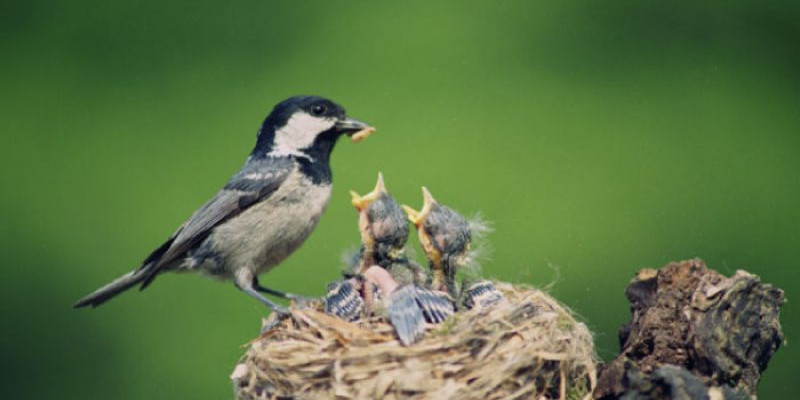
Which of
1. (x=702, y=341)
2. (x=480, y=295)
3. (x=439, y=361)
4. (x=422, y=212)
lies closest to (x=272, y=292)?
(x=422, y=212)

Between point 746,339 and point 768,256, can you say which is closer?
point 746,339

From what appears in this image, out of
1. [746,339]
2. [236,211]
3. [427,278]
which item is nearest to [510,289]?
[427,278]

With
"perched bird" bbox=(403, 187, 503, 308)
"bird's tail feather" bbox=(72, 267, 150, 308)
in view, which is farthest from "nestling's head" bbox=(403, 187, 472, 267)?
"bird's tail feather" bbox=(72, 267, 150, 308)

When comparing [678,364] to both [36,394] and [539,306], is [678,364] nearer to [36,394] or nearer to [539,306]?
[539,306]

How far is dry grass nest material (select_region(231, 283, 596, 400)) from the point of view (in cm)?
208

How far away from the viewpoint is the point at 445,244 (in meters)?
2.52

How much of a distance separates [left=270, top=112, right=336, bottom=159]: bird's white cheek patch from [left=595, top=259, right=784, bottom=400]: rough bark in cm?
127

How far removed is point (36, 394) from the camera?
11.2 feet

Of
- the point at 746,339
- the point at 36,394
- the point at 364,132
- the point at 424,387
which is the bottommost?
the point at 36,394

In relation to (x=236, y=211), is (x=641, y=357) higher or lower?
lower

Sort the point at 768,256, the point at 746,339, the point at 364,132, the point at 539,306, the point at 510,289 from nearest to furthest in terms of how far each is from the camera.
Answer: the point at 746,339, the point at 539,306, the point at 510,289, the point at 364,132, the point at 768,256

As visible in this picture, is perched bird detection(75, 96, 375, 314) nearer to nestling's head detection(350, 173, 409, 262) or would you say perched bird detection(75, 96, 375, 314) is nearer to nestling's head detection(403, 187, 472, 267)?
nestling's head detection(350, 173, 409, 262)

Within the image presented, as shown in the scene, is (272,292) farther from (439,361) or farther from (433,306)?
(439,361)

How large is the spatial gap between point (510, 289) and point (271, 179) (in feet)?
2.75
